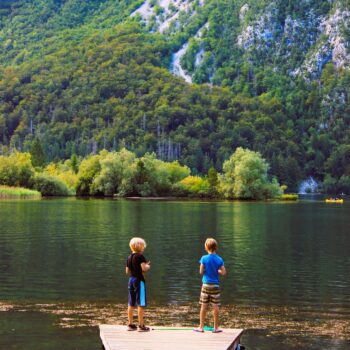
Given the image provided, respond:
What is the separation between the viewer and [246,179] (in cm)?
15750

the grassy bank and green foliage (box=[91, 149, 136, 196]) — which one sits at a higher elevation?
green foliage (box=[91, 149, 136, 196])

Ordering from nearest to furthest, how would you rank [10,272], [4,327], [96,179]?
1. [4,327]
2. [10,272]
3. [96,179]

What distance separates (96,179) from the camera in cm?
16538

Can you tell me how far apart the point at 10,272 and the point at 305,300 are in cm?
1452

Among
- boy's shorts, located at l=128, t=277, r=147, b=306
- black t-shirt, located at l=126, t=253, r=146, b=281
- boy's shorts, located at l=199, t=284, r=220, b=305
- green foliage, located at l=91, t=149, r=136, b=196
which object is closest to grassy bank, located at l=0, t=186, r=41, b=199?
green foliage, located at l=91, t=149, r=136, b=196

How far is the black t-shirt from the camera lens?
23.6 metres

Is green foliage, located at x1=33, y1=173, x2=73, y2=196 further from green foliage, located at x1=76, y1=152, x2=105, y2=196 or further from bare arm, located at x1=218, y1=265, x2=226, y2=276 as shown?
bare arm, located at x1=218, y1=265, x2=226, y2=276

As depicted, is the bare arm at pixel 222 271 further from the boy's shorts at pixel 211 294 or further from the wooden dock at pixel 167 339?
the wooden dock at pixel 167 339

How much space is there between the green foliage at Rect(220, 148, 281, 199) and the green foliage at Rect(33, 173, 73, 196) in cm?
3165

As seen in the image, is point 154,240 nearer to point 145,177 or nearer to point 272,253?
point 272,253

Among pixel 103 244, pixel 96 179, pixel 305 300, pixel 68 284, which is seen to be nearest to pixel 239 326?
pixel 305 300

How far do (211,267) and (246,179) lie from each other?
134 meters

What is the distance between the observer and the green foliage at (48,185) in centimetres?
15938

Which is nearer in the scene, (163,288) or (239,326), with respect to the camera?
(239,326)
